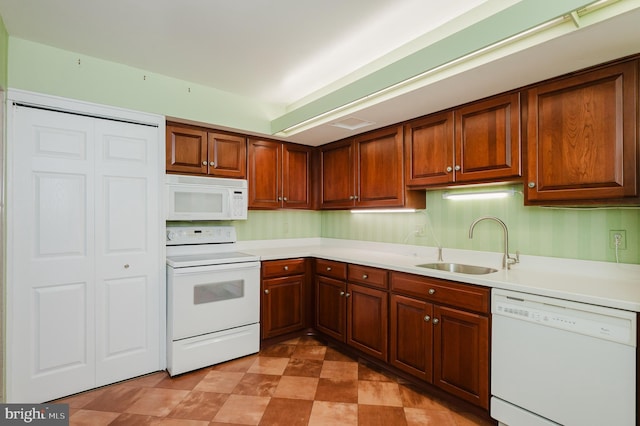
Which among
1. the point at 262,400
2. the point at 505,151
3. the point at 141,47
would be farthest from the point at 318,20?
the point at 262,400

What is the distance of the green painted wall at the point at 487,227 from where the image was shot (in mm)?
1966

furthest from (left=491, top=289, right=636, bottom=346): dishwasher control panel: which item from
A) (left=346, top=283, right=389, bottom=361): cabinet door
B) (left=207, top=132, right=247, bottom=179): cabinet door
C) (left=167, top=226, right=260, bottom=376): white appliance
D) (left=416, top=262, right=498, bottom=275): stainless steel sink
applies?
(left=207, top=132, right=247, bottom=179): cabinet door

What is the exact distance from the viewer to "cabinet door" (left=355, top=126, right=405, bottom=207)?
9.38ft

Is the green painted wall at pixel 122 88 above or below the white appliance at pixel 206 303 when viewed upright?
above

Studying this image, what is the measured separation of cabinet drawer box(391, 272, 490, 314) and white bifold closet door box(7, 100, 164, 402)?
197 cm

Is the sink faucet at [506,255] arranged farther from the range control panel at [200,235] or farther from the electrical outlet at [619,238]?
the range control panel at [200,235]

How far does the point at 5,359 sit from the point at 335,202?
286cm

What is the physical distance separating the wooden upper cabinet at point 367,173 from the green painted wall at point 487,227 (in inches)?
→ 11.4

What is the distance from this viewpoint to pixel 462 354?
2.05m

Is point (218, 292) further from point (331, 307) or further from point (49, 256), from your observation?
point (49, 256)

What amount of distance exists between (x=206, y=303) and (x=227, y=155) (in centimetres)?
139

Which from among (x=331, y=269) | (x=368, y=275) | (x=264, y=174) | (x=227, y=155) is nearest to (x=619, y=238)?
(x=368, y=275)

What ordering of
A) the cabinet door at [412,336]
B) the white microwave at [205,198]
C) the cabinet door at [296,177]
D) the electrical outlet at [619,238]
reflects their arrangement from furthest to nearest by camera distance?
the cabinet door at [296,177]
the white microwave at [205,198]
the cabinet door at [412,336]
the electrical outlet at [619,238]

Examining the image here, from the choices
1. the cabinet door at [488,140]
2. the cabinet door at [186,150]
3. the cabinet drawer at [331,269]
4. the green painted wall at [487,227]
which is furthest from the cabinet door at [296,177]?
the cabinet door at [488,140]
